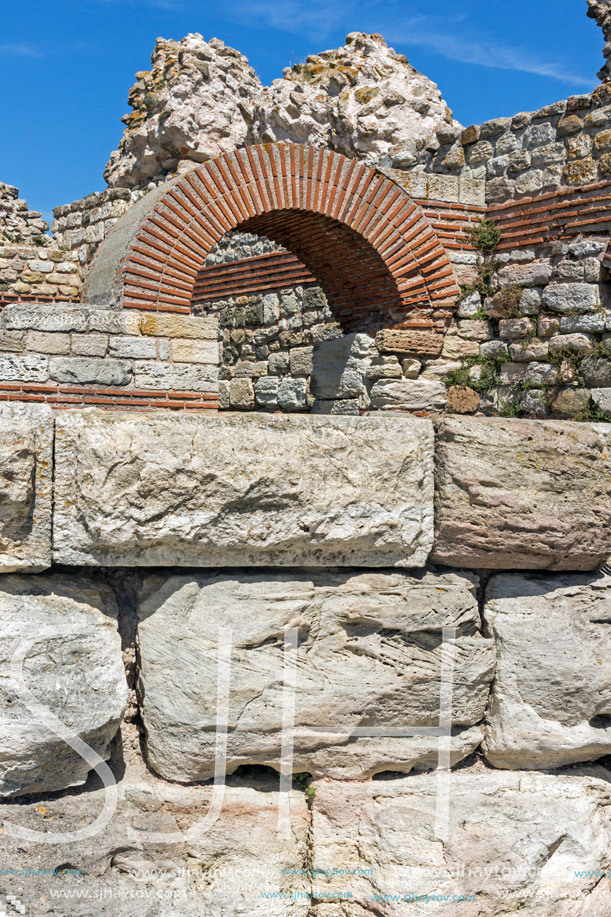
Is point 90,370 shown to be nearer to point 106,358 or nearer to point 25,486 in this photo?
point 106,358

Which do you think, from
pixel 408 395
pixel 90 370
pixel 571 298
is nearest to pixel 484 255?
pixel 571 298

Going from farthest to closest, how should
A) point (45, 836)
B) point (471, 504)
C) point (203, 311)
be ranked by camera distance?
point (203, 311) < point (471, 504) < point (45, 836)

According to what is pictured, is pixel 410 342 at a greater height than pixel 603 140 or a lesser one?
lesser

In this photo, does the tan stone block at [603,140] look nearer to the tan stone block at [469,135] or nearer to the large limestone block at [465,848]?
the tan stone block at [469,135]

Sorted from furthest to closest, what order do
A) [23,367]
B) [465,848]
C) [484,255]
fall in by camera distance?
[484,255] → [23,367] → [465,848]

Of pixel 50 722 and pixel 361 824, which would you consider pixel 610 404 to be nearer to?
pixel 361 824

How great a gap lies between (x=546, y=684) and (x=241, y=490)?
3.32 feet

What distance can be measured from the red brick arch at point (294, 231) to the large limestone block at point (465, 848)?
4.72m

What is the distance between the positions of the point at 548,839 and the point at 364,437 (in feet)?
3.84

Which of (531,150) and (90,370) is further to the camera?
(531,150)

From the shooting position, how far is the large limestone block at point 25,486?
5.97 ft

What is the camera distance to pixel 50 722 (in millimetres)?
1875

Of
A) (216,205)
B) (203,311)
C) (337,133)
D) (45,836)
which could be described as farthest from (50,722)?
(203,311)

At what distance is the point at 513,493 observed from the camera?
218cm
